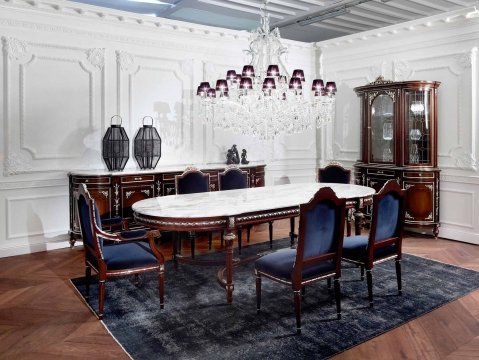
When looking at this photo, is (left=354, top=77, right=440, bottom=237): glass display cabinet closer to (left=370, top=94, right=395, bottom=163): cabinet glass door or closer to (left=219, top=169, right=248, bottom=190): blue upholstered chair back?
(left=370, top=94, right=395, bottom=163): cabinet glass door

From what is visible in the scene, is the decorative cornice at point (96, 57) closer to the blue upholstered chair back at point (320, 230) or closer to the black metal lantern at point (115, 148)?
the black metal lantern at point (115, 148)

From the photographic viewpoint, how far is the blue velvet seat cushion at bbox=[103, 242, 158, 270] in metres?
2.76

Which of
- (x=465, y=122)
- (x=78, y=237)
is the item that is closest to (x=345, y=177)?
(x=465, y=122)

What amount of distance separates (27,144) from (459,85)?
179 inches

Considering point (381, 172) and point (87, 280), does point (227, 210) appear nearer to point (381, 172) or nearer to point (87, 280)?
point (87, 280)

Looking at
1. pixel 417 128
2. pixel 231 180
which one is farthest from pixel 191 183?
pixel 417 128

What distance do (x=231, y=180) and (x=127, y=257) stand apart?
1832 millimetres

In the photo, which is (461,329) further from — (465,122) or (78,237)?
(78,237)

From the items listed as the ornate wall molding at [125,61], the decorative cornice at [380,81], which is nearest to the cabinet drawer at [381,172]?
the decorative cornice at [380,81]

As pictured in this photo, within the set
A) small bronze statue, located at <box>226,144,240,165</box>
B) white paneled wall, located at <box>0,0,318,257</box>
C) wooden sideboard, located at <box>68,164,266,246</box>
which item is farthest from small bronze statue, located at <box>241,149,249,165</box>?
wooden sideboard, located at <box>68,164,266,246</box>

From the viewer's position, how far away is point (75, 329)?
261cm

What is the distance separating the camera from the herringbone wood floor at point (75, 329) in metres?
2.32

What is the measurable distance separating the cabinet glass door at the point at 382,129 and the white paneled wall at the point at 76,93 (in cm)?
194

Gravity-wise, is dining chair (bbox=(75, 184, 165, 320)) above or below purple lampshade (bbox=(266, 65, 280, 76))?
below
